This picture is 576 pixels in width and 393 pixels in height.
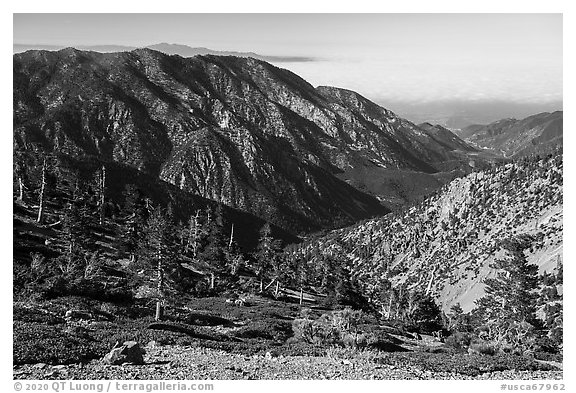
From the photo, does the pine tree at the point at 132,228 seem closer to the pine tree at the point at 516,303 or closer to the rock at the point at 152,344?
the rock at the point at 152,344

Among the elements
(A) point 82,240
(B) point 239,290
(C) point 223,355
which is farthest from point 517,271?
(A) point 82,240

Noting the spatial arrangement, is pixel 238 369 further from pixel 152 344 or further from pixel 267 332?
pixel 267 332

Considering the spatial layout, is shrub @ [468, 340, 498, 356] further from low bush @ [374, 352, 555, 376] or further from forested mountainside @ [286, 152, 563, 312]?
forested mountainside @ [286, 152, 563, 312]

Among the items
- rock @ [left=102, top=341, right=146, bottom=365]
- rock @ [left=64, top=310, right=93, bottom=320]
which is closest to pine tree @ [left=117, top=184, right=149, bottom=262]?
rock @ [left=64, top=310, right=93, bottom=320]

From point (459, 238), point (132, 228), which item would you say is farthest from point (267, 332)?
point (459, 238)

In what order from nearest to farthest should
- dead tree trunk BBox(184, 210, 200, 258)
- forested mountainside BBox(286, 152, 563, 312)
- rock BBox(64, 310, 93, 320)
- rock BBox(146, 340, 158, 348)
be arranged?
rock BBox(146, 340, 158, 348)
rock BBox(64, 310, 93, 320)
dead tree trunk BBox(184, 210, 200, 258)
forested mountainside BBox(286, 152, 563, 312)

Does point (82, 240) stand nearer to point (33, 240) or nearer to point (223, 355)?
point (33, 240)

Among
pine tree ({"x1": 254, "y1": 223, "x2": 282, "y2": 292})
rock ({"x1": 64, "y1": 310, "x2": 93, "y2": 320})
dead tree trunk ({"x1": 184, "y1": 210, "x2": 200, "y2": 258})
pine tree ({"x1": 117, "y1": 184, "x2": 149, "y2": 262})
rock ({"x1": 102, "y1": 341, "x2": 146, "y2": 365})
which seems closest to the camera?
rock ({"x1": 102, "y1": 341, "x2": 146, "y2": 365})
